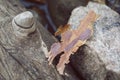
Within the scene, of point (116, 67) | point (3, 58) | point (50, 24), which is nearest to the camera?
point (116, 67)

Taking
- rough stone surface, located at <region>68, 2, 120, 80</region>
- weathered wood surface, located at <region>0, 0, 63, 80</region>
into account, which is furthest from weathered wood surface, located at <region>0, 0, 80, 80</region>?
rough stone surface, located at <region>68, 2, 120, 80</region>

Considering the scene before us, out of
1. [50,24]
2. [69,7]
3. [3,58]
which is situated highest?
[3,58]

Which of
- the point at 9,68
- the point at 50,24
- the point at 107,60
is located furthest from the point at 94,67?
the point at 50,24

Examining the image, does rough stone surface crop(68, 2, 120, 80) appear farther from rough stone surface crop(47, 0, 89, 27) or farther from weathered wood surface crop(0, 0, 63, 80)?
A: rough stone surface crop(47, 0, 89, 27)

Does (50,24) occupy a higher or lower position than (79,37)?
lower

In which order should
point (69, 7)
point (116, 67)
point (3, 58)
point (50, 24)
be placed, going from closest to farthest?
point (116, 67), point (3, 58), point (69, 7), point (50, 24)

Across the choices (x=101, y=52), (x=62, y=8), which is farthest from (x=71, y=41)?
(x=62, y=8)

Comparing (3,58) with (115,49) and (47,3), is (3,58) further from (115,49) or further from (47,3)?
(47,3)

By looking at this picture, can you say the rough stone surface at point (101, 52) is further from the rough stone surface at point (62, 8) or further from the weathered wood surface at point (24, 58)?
the rough stone surface at point (62, 8)
